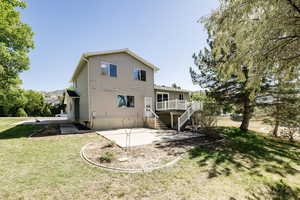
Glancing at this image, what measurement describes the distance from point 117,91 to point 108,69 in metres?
2.15

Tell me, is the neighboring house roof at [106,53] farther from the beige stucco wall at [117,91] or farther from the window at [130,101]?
the window at [130,101]

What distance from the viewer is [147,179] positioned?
3.90 m

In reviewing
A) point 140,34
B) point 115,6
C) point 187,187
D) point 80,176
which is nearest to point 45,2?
point 115,6

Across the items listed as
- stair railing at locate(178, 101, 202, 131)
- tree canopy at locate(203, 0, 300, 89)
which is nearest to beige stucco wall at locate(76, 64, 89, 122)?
stair railing at locate(178, 101, 202, 131)

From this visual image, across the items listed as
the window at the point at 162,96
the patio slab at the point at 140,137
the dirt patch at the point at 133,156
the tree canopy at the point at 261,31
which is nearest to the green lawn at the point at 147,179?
the dirt patch at the point at 133,156

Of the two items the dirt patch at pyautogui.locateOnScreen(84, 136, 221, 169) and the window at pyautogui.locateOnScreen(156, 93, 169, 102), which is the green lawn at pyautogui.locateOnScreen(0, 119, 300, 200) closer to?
the dirt patch at pyautogui.locateOnScreen(84, 136, 221, 169)

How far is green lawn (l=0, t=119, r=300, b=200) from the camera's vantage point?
3.25 metres

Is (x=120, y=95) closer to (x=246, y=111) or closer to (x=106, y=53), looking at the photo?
(x=106, y=53)

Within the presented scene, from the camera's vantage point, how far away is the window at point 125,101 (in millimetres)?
13022

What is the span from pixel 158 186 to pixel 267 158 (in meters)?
6.06

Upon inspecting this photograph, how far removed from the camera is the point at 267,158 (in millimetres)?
6453

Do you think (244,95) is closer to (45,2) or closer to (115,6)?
(115,6)

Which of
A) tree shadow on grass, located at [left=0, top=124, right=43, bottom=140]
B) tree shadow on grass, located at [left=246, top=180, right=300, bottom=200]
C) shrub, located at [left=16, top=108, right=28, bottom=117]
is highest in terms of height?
shrub, located at [left=16, top=108, right=28, bottom=117]

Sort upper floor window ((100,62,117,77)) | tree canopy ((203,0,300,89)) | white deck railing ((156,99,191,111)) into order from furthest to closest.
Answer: white deck railing ((156,99,191,111)) < upper floor window ((100,62,117,77)) < tree canopy ((203,0,300,89))
